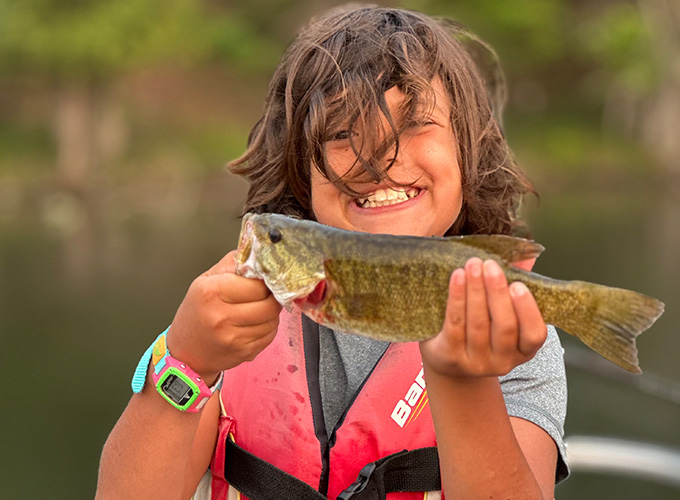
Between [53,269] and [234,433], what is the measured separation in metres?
11.7

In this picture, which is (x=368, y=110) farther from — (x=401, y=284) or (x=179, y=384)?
(x=179, y=384)

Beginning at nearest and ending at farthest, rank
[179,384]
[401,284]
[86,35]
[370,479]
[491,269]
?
1. [491,269]
2. [401,284]
3. [179,384]
4. [370,479]
5. [86,35]

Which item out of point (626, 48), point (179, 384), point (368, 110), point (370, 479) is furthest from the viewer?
point (626, 48)

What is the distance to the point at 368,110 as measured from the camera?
2.51 m

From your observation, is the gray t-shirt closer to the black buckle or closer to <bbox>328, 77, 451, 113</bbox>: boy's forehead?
the black buckle

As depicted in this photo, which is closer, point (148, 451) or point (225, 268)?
point (225, 268)

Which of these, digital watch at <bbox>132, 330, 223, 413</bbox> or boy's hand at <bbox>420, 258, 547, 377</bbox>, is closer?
boy's hand at <bbox>420, 258, 547, 377</bbox>

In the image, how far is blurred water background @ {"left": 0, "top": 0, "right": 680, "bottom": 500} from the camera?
304 inches

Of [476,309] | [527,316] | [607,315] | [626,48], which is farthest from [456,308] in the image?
[626,48]

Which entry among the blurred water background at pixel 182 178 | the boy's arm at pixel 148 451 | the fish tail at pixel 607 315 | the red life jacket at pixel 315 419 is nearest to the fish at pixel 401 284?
the fish tail at pixel 607 315

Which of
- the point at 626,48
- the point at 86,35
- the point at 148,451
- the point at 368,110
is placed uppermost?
the point at 368,110

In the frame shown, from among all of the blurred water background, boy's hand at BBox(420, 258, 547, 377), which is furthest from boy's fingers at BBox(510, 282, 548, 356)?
the blurred water background

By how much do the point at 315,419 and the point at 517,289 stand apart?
96cm

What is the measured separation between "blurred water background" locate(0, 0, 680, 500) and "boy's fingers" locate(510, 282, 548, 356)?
5.98 ft
